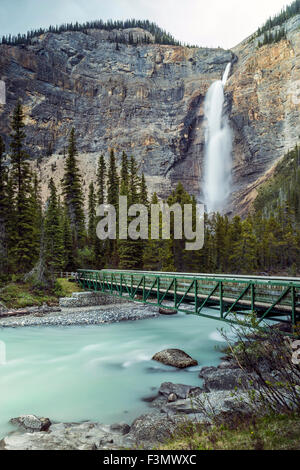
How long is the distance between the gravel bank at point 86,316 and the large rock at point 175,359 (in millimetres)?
9567

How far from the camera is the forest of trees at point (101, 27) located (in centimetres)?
11250

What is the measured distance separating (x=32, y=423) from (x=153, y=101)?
354 feet

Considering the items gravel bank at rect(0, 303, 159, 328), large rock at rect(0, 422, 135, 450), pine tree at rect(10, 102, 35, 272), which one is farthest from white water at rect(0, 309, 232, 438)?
pine tree at rect(10, 102, 35, 272)

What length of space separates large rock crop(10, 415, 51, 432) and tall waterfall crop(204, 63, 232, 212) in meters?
84.8

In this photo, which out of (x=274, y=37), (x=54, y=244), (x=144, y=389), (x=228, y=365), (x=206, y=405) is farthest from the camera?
(x=274, y=37)

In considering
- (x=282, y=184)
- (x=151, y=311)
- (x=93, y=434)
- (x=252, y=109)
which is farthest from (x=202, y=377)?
(x=252, y=109)

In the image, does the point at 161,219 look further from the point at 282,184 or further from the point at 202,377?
the point at 282,184

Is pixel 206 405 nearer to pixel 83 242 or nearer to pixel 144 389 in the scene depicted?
pixel 144 389

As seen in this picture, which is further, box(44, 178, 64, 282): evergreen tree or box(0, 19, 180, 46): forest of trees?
box(0, 19, 180, 46): forest of trees

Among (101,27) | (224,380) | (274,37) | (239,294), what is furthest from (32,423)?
(101,27)

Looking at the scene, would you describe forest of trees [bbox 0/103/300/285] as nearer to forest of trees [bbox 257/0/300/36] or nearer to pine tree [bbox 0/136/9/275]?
pine tree [bbox 0/136/9/275]

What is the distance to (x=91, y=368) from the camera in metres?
12.9

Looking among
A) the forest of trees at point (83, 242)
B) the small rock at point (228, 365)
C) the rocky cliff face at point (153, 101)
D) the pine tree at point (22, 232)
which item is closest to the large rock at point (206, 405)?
the small rock at point (228, 365)

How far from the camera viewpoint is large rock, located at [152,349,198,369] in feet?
40.3
